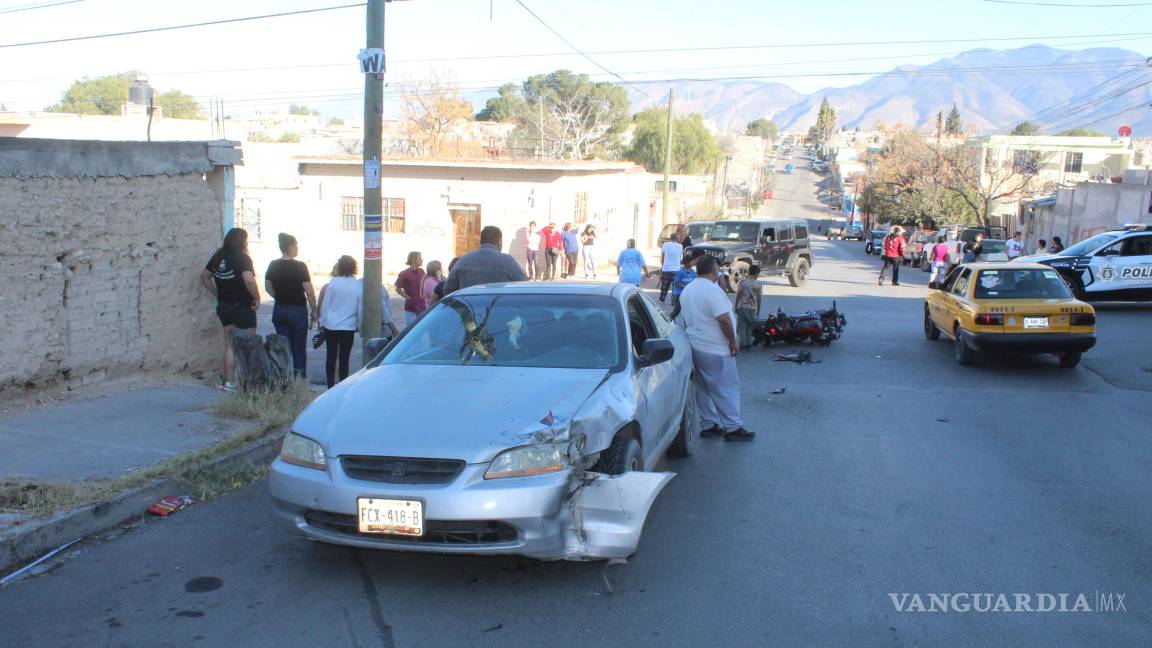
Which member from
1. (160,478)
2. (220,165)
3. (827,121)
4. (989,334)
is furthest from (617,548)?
(827,121)

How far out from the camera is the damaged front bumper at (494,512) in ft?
15.1

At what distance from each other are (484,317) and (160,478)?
2.44 m

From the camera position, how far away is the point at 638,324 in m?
6.87

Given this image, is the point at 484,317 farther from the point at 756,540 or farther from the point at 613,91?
the point at 613,91

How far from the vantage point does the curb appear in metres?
5.22

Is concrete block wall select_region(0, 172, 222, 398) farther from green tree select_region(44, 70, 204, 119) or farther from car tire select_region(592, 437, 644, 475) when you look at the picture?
green tree select_region(44, 70, 204, 119)

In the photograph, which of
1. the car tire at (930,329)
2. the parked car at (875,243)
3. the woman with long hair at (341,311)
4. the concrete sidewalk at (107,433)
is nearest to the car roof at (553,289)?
the concrete sidewalk at (107,433)

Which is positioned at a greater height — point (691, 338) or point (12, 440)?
point (691, 338)

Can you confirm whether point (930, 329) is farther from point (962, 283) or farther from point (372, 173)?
point (372, 173)

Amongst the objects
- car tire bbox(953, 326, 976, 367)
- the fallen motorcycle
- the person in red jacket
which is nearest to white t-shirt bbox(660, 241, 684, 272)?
the fallen motorcycle

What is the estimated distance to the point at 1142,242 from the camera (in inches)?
787

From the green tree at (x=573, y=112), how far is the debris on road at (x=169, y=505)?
168 feet

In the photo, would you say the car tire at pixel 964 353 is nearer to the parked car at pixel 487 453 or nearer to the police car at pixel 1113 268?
the police car at pixel 1113 268

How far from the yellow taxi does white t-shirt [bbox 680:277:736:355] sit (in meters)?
5.90
